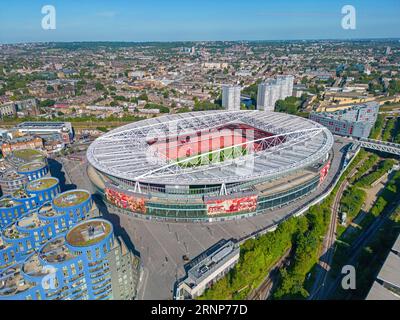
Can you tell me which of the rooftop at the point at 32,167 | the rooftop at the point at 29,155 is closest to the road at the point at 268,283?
the rooftop at the point at 32,167

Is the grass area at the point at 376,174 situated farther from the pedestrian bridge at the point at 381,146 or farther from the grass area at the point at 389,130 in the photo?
the grass area at the point at 389,130

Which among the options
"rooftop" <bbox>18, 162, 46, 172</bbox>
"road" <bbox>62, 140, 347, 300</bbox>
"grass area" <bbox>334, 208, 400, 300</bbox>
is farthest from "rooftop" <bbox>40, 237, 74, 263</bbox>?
"grass area" <bbox>334, 208, 400, 300</bbox>

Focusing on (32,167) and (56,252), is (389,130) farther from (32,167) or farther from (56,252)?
(32,167)

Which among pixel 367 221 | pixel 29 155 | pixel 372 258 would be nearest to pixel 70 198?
pixel 29 155

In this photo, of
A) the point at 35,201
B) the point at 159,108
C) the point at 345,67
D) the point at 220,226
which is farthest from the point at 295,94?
the point at 35,201

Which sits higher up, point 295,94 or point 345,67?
point 345,67
